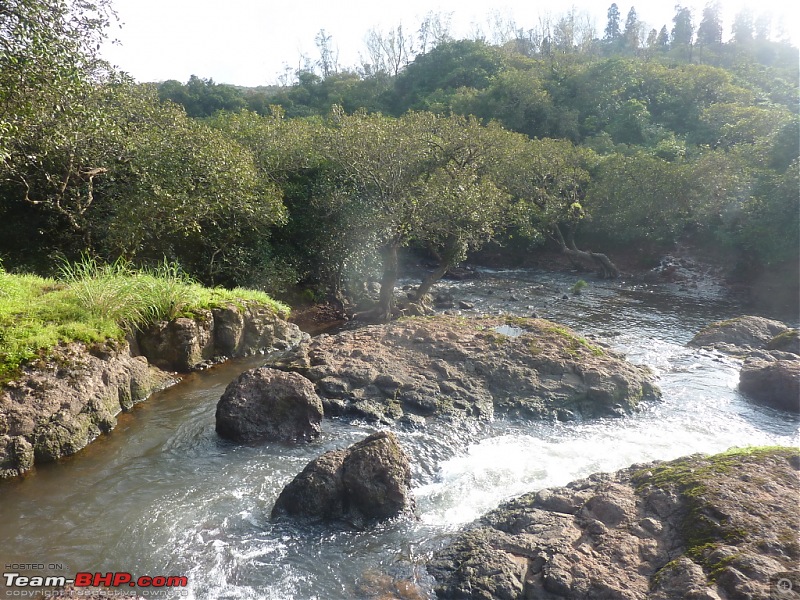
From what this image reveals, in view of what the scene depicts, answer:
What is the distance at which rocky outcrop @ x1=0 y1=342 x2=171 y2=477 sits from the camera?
8602 mm

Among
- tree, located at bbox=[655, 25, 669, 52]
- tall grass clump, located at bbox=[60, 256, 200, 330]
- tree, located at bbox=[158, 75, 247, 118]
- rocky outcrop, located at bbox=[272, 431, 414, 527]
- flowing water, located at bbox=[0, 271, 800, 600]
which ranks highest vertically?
tree, located at bbox=[655, 25, 669, 52]

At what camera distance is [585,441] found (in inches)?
411

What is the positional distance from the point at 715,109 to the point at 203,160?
42.4 m

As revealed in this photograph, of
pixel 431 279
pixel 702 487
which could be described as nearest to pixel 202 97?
pixel 431 279

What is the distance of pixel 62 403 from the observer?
9.45m

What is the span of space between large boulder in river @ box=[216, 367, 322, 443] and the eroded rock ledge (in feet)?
7.37

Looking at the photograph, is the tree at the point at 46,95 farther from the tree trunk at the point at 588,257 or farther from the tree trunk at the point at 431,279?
the tree trunk at the point at 588,257

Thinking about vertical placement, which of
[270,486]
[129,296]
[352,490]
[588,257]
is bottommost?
[588,257]

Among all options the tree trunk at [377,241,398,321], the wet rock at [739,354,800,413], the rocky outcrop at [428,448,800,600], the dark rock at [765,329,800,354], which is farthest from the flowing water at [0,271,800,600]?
the tree trunk at [377,241,398,321]

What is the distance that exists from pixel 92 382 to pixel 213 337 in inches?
184

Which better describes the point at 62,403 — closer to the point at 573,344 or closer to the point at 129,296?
the point at 129,296

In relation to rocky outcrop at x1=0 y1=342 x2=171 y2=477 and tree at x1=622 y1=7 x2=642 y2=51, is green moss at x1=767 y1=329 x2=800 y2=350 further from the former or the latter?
tree at x1=622 y1=7 x2=642 y2=51

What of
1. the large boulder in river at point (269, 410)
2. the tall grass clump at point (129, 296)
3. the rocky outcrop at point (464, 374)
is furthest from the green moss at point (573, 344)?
the tall grass clump at point (129, 296)

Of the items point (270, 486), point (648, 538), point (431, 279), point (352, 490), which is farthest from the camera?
point (431, 279)
